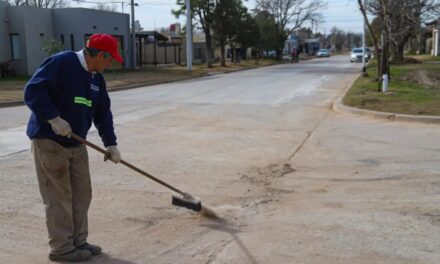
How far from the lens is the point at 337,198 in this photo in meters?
6.08

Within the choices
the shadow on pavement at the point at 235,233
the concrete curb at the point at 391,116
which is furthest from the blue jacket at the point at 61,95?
the concrete curb at the point at 391,116

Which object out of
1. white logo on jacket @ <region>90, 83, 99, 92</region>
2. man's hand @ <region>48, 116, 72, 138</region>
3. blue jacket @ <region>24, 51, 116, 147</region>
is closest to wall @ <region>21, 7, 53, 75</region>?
white logo on jacket @ <region>90, 83, 99, 92</region>

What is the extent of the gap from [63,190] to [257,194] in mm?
2733

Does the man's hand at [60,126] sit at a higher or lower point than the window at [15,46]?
lower

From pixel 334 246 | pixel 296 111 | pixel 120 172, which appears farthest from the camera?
pixel 296 111

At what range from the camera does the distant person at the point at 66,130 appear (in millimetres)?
3955

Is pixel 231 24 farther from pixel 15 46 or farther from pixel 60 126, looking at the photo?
pixel 60 126

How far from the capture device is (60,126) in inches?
152

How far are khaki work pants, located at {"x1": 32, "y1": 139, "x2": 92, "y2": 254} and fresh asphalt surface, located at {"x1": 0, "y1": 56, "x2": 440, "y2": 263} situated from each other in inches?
12.3

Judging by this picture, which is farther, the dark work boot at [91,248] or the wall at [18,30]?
the wall at [18,30]

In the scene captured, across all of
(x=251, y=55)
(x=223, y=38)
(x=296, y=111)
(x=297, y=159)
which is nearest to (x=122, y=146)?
(x=297, y=159)

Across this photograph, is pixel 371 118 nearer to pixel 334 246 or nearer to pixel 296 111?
pixel 296 111

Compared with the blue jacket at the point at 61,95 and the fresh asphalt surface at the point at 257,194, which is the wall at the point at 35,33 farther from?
the blue jacket at the point at 61,95

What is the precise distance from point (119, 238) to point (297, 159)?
13.6 ft
